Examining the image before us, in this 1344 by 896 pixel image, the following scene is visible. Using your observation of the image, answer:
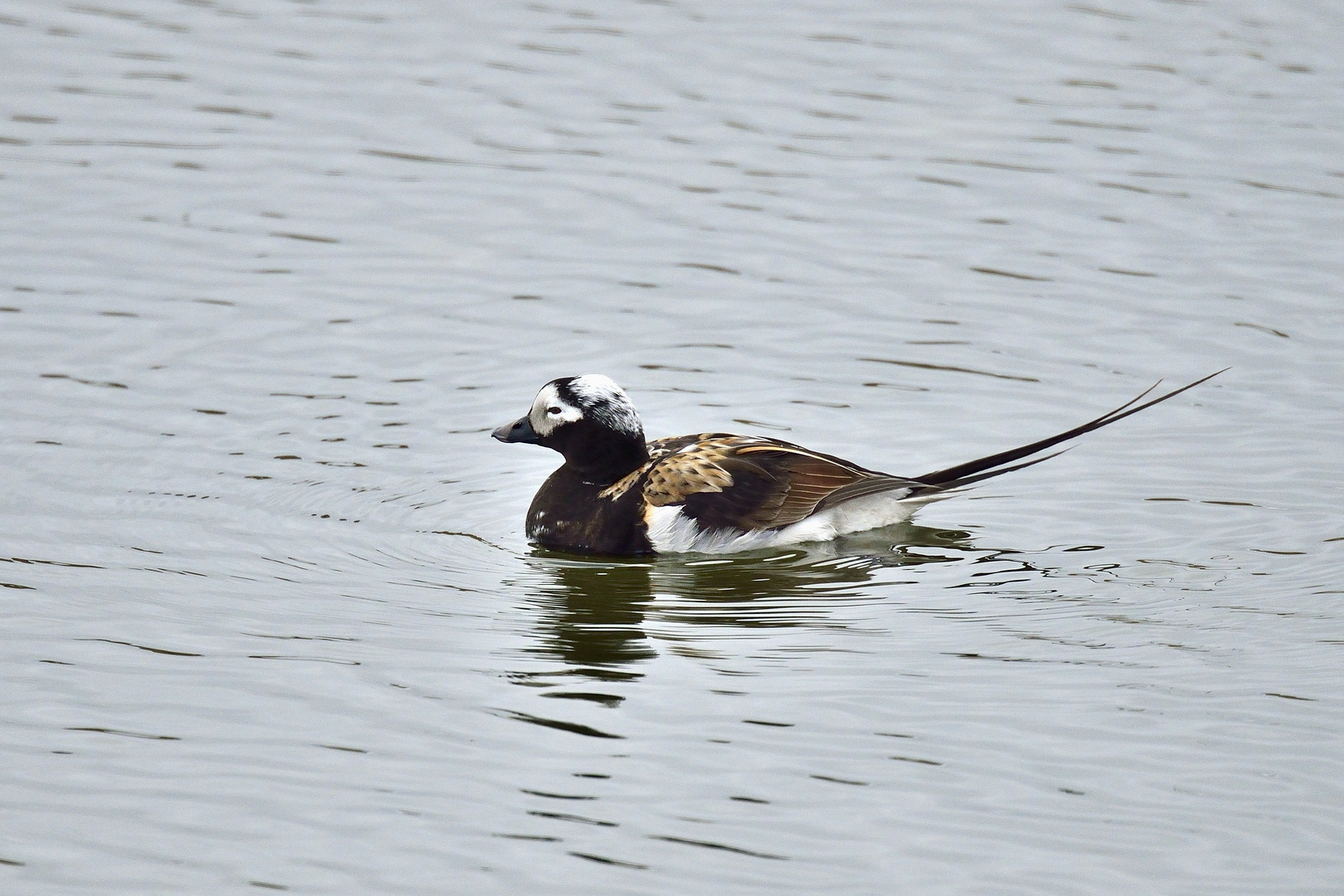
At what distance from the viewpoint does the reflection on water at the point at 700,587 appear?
839 centimetres

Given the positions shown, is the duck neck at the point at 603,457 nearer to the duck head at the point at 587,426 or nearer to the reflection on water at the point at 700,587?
the duck head at the point at 587,426

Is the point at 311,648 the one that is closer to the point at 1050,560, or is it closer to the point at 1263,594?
the point at 1050,560

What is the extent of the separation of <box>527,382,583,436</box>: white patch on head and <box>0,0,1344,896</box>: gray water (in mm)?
606

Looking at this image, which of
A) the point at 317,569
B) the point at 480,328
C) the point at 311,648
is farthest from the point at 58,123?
the point at 311,648

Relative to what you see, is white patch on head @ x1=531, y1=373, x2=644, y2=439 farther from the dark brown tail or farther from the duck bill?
the dark brown tail

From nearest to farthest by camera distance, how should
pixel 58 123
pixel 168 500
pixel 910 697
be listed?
pixel 910 697 → pixel 168 500 → pixel 58 123

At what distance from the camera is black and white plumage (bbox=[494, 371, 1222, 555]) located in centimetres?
984

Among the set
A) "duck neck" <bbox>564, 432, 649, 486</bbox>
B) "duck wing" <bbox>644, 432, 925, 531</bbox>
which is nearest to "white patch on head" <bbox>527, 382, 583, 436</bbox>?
"duck neck" <bbox>564, 432, 649, 486</bbox>

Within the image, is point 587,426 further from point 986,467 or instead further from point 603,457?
point 986,467

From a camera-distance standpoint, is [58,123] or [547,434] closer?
[547,434]

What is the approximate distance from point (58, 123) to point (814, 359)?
7.37 metres

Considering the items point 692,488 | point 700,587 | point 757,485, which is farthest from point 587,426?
point 700,587

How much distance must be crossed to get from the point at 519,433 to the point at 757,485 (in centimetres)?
138

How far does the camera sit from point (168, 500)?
10.0 m
